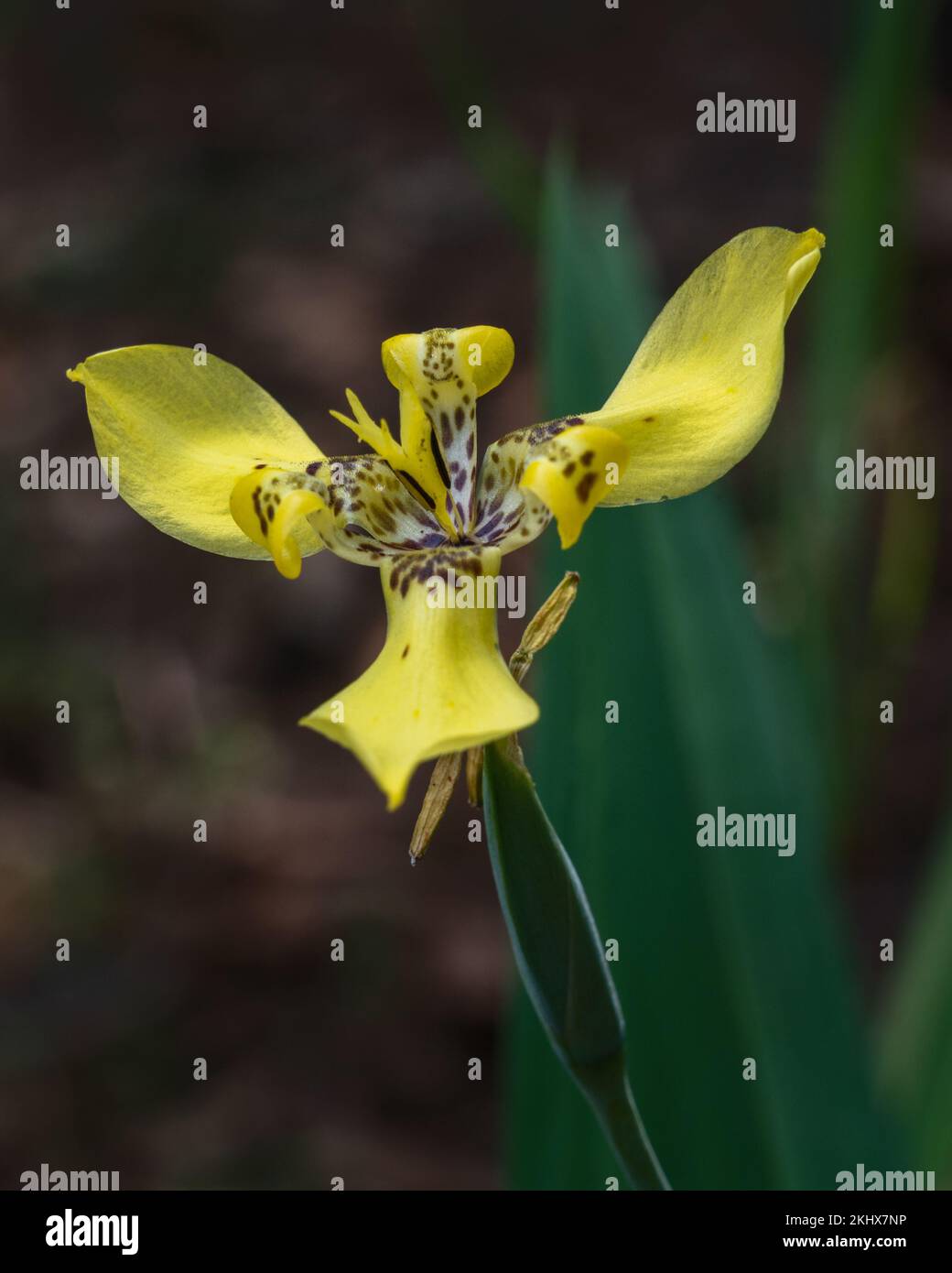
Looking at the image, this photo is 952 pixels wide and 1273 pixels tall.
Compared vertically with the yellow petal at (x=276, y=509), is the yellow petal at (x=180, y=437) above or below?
above

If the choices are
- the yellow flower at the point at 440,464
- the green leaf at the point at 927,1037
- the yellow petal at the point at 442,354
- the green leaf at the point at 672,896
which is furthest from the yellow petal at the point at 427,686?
the green leaf at the point at 927,1037

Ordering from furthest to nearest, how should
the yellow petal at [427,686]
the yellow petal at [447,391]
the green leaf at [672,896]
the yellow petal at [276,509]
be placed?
the green leaf at [672,896]
the yellow petal at [447,391]
the yellow petal at [276,509]
the yellow petal at [427,686]

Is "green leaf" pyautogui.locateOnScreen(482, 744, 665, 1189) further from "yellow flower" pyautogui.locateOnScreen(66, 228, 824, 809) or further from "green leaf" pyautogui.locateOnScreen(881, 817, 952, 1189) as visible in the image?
"green leaf" pyautogui.locateOnScreen(881, 817, 952, 1189)

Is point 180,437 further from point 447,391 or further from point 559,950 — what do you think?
point 559,950

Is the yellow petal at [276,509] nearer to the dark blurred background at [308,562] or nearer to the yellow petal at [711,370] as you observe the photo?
the yellow petal at [711,370]

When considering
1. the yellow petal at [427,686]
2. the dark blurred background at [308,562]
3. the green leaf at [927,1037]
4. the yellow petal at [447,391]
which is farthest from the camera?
the dark blurred background at [308,562]

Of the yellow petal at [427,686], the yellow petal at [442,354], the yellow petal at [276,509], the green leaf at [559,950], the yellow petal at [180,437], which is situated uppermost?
the yellow petal at [442,354]
